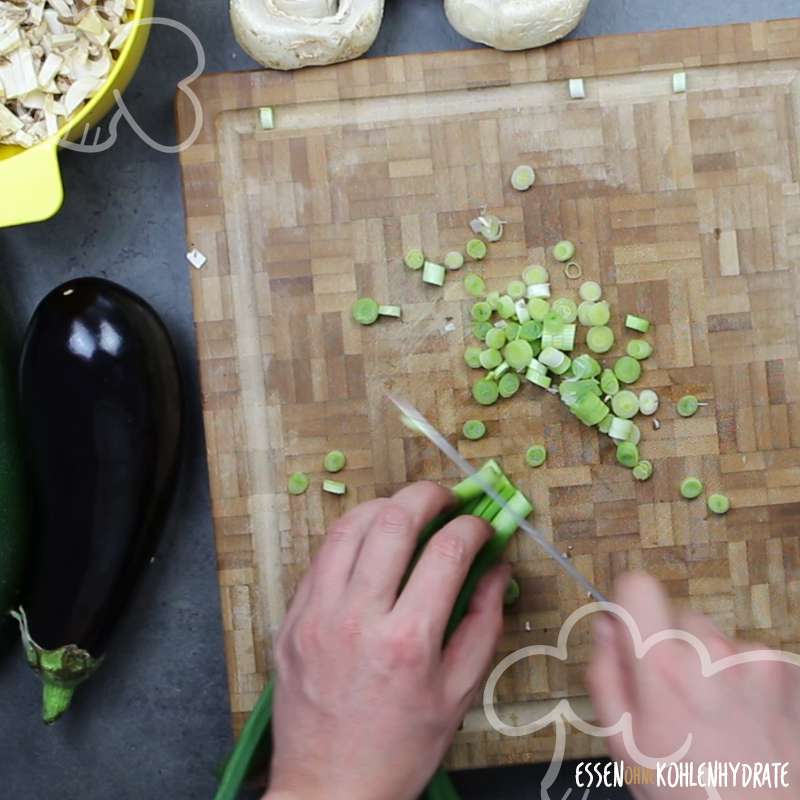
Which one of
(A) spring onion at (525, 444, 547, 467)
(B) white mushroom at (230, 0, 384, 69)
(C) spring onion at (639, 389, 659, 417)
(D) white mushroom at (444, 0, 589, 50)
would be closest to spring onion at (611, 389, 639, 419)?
(C) spring onion at (639, 389, 659, 417)

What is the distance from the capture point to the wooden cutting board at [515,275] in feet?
5.11

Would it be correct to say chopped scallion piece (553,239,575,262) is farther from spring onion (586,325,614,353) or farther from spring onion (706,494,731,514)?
spring onion (706,494,731,514)

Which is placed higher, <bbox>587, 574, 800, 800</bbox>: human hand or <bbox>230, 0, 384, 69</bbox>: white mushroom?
<bbox>230, 0, 384, 69</bbox>: white mushroom

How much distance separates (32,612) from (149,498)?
268 mm

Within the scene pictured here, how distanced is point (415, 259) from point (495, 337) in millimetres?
171

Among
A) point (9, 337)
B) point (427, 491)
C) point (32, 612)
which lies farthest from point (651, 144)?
point (32, 612)

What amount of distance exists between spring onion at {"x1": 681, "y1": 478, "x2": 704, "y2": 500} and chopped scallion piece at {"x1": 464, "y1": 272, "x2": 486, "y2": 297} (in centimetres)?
43

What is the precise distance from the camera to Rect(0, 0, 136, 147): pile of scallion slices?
149 cm

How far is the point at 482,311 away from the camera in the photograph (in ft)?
5.05

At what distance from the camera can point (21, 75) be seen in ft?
4.90

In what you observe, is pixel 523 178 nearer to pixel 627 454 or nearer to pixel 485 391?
pixel 485 391

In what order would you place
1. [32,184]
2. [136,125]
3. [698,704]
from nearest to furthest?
[698,704] < [32,184] < [136,125]

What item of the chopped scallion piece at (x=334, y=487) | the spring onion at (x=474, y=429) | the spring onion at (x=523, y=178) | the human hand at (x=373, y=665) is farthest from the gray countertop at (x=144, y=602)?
the spring onion at (x=523, y=178)

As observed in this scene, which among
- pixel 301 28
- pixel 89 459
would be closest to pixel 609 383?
pixel 301 28
